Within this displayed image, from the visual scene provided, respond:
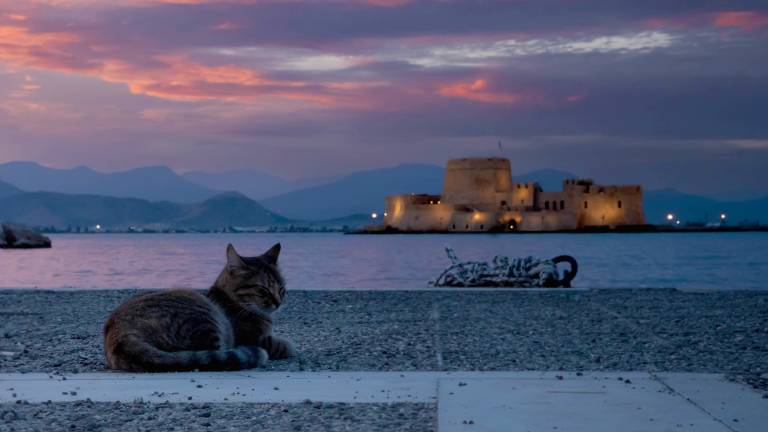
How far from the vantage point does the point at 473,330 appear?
13.3 metres

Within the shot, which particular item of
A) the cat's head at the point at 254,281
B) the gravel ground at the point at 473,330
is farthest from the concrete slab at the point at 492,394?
the gravel ground at the point at 473,330

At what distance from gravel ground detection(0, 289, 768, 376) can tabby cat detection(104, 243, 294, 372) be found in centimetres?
55

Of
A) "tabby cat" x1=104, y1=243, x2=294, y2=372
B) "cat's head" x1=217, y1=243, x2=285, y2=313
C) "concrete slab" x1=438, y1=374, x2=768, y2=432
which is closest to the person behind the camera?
"concrete slab" x1=438, y1=374, x2=768, y2=432

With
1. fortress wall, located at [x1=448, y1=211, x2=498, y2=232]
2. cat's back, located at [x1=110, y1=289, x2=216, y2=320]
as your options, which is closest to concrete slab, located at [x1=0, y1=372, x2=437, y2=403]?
cat's back, located at [x1=110, y1=289, x2=216, y2=320]

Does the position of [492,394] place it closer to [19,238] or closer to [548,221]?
[19,238]

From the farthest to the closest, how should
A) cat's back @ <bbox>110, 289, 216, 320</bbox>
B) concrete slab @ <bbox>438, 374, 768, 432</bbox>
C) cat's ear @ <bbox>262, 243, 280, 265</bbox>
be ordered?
cat's ear @ <bbox>262, 243, 280, 265</bbox>
cat's back @ <bbox>110, 289, 216, 320</bbox>
concrete slab @ <bbox>438, 374, 768, 432</bbox>

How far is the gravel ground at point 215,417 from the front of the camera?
617cm

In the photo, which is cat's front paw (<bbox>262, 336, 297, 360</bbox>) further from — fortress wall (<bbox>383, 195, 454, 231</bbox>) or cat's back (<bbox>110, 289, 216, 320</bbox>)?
fortress wall (<bbox>383, 195, 454, 231</bbox>)

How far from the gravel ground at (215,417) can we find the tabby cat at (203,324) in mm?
1325

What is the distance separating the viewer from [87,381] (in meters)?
7.75

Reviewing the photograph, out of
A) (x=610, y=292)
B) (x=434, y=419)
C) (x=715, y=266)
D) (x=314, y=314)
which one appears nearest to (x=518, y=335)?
(x=314, y=314)

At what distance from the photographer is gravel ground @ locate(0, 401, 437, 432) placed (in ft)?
20.2

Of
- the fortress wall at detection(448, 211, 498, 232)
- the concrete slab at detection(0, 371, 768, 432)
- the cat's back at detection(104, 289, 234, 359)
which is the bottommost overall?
the concrete slab at detection(0, 371, 768, 432)

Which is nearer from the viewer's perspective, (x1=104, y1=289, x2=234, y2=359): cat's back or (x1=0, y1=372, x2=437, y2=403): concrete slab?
(x1=0, y1=372, x2=437, y2=403): concrete slab
